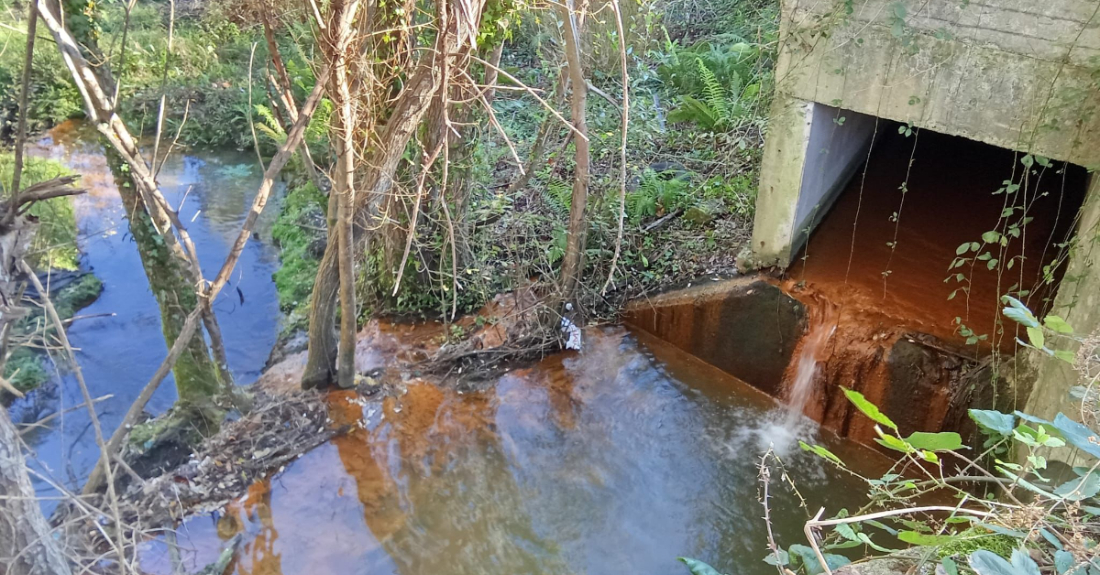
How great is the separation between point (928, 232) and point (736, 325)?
2.13m

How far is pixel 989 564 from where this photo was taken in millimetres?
1503

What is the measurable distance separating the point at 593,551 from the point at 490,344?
242 centimetres

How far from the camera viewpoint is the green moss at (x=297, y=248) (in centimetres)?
886

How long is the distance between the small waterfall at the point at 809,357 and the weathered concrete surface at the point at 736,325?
9 cm

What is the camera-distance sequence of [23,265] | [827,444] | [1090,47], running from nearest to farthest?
[23,265] → [1090,47] → [827,444]

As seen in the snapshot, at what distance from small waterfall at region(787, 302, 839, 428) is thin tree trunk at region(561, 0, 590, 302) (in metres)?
2.13

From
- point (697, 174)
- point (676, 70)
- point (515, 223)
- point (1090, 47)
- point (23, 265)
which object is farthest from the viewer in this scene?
point (676, 70)

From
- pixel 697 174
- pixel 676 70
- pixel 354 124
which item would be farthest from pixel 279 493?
pixel 676 70

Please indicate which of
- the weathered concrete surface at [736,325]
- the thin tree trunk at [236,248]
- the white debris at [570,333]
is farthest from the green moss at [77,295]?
the weathered concrete surface at [736,325]

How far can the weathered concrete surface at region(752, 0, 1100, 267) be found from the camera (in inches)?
165

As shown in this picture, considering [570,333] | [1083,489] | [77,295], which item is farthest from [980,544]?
[77,295]

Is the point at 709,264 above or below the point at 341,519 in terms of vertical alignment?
above

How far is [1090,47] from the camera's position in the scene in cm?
407

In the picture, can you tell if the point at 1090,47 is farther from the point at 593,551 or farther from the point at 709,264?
the point at 593,551
